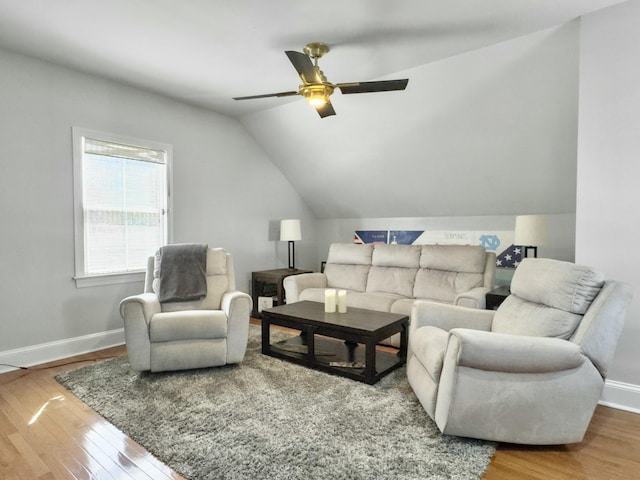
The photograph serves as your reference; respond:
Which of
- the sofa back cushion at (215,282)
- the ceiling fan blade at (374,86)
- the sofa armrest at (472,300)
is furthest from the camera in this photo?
the sofa back cushion at (215,282)

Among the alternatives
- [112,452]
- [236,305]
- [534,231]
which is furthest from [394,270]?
[112,452]

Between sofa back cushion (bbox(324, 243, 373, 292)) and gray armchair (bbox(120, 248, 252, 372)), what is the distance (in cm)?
163

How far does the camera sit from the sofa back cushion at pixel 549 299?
203 centimetres

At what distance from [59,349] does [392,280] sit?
10.5ft

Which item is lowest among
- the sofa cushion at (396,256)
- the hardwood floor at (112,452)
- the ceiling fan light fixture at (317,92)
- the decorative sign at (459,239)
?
the hardwood floor at (112,452)

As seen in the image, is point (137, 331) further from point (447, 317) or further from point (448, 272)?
point (448, 272)

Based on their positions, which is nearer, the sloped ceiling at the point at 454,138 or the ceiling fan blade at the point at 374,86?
the ceiling fan blade at the point at 374,86

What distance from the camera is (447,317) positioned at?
104 inches

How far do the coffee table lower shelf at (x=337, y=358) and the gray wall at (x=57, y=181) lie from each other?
1713mm

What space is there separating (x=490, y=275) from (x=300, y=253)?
2758mm

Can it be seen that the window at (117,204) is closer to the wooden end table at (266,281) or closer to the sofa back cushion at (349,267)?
the wooden end table at (266,281)

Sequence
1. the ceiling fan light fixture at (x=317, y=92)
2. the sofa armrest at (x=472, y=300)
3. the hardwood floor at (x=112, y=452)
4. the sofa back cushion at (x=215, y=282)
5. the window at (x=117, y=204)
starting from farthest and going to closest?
the window at (x=117, y=204)
the sofa back cushion at (x=215, y=282)
the sofa armrest at (x=472, y=300)
the ceiling fan light fixture at (x=317, y=92)
the hardwood floor at (x=112, y=452)

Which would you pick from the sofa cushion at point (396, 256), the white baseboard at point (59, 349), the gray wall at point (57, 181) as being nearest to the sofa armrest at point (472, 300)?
the sofa cushion at point (396, 256)

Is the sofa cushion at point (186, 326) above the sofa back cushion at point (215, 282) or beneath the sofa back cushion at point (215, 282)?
beneath
